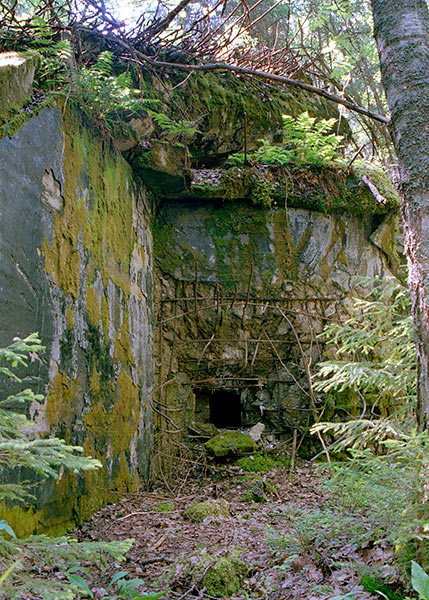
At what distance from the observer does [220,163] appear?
6.61 metres

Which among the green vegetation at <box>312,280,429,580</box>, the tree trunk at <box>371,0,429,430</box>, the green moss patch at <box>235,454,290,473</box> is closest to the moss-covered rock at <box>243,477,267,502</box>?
the green moss patch at <box>235,454,290,473</box>

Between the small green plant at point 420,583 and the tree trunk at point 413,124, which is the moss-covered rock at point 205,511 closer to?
the tree trunk at point 413,124

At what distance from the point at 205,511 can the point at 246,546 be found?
2.48ft

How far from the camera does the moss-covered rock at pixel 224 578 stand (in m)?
2.43

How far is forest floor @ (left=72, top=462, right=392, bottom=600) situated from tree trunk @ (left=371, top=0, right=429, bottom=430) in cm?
94

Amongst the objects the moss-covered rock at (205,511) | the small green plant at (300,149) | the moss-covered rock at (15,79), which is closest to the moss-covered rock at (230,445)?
the moss-covered rock at (205,511)

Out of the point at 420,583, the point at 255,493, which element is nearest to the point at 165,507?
the point at 255,493

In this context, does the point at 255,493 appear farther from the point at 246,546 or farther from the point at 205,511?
the point at 246,546

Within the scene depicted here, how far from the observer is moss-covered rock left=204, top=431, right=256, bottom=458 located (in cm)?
543

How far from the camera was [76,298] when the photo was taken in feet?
12.0

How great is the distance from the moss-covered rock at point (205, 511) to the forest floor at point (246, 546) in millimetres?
39

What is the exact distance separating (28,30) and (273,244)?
12.7 ft

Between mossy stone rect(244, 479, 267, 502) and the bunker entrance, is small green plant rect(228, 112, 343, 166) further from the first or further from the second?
mossy stone rect(244, 479, 267, 502)

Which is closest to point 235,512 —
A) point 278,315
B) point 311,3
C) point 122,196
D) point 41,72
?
point 278,315
